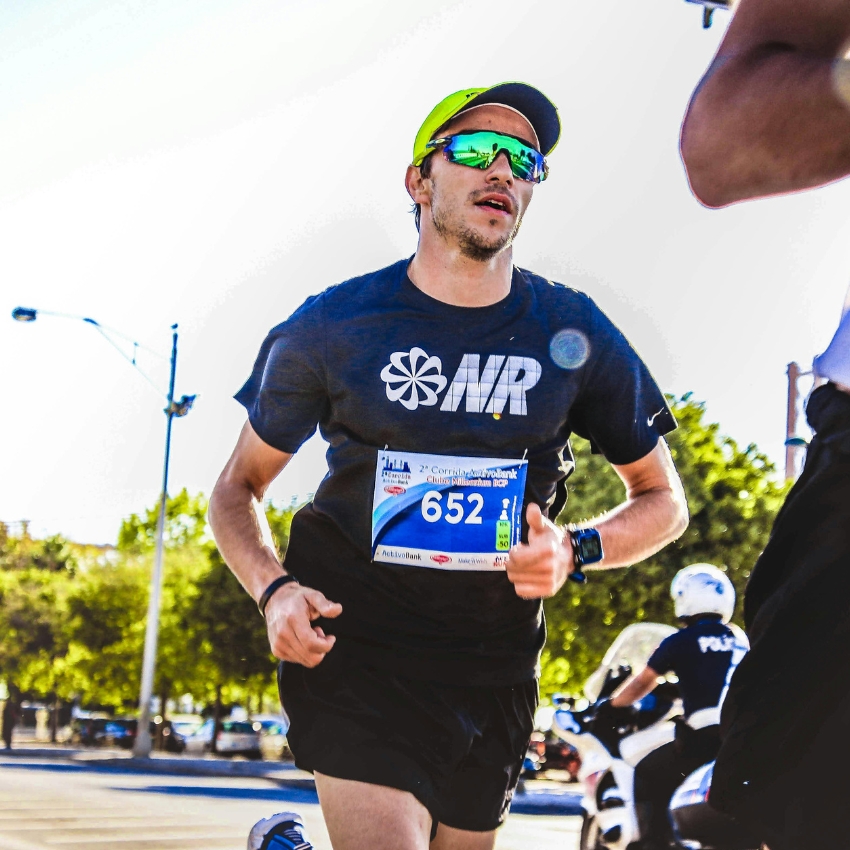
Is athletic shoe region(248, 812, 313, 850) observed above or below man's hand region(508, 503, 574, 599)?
below

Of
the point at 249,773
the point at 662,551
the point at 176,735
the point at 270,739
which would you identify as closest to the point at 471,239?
the point at 662,551

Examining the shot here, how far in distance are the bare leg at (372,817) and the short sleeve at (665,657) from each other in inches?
136

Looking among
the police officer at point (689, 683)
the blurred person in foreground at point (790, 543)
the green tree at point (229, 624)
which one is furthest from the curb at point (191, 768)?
the blurred person in foreground at point (790, 543)

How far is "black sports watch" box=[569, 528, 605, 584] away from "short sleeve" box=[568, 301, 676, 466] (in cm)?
40

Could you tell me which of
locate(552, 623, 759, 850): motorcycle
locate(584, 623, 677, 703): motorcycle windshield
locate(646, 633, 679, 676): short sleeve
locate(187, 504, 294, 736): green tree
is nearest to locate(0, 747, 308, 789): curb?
locate(187, 504, 294, 736): green tree

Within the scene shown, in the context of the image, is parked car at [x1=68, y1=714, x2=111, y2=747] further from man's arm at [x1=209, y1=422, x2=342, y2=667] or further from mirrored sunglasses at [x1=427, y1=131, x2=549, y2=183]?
mirrored sunglasses at [x1=427, y1=131, x2=549, y2=183]

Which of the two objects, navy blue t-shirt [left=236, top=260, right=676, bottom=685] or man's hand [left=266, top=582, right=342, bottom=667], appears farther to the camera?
navy blue t-shirt [left=236, top=260, right=676, bottom=685]

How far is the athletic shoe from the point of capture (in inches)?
136

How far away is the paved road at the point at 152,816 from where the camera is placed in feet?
33.3

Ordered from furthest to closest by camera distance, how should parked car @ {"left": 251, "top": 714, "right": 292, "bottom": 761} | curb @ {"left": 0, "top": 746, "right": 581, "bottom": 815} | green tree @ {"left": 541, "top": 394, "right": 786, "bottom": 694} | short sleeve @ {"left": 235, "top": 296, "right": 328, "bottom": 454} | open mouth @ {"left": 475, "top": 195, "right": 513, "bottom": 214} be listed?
parked car @ {"left": 251, "top": 714, "right": 292, "bottom": 761}, green tree @ {"left": 541, "top": 394, "right": 786, "bottom": 694}, curb @ {"left": 0, "top": 746, "right": 581, "bottom": 815}, open mouth @ {"left": 475, "top": 195, "right": 513, "bottom": 214}, short sleeve @ {"left": 235, "top": 296, "right": 328, "bottom": 454}

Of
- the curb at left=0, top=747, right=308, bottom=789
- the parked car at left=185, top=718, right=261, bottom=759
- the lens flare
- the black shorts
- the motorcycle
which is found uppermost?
the lens flare

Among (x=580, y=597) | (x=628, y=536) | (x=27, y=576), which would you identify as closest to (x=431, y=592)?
(x=628, y=536)

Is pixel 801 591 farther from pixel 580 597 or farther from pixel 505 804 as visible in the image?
pixel 580 597

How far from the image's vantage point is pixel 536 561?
8.54 ft
